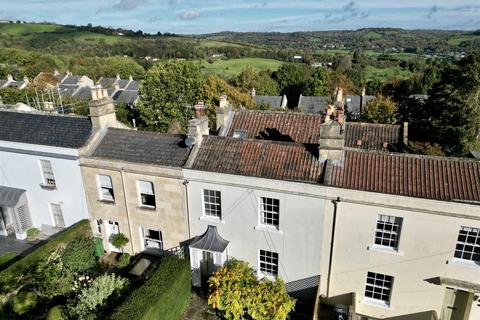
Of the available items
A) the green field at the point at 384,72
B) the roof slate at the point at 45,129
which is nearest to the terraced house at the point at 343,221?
the roof slate at the point at 45,129

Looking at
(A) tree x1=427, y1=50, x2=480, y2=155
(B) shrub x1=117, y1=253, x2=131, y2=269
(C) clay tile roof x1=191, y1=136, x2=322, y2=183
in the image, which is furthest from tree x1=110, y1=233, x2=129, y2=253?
(A) tree x1=427, y1=50, x2=480, y2=155

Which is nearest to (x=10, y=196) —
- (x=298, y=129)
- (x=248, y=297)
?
(x=248, y=297)

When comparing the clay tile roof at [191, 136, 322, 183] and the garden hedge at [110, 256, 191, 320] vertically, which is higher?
the clay tile roof at [191, 136, 322, 183]

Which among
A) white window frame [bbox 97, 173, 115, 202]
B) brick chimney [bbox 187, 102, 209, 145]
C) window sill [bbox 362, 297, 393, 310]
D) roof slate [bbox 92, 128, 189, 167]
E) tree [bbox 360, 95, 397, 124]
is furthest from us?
tree [bbox 360, 95, 397, 124]

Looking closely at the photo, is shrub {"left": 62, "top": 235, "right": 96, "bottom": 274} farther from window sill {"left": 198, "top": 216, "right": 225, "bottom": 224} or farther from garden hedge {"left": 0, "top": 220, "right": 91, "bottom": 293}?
window sill {"left": 198, "top": 216, "right": 225, "bottom": 224}

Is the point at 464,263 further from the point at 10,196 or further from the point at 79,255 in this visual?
the point at 10,196

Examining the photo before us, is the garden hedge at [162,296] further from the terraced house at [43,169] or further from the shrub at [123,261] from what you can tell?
the terraced house at [43,169]
